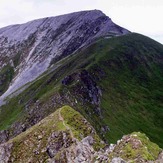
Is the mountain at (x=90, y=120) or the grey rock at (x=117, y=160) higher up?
the grey rock at (x=117, y=160)

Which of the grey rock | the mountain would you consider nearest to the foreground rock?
the mountain

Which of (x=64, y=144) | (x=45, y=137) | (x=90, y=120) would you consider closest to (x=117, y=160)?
(x=64, y=144)

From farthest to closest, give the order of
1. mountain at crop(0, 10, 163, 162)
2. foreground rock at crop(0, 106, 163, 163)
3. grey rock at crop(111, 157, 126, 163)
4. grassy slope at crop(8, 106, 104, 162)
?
grassy slope at crop(8, 106, 104, 162) < mountain at crop(0, 10, 163, 162) < foreground rock at crop(0, 106, 163, 163) < grey rock at crop(111, 157, 126, 163)

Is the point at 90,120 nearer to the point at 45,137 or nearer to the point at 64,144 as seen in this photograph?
the point at 45,137

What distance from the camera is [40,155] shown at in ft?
221

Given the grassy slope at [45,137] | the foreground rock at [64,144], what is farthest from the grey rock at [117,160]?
the grassy slope at [45,137]

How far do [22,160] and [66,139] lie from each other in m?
9.74

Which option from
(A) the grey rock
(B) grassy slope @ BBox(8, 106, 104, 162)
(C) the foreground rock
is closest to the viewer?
(A) the grey rock

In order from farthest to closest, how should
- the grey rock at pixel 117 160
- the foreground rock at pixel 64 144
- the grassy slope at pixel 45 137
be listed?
the grassy slope at pixel 45 137, the foreground rock at pixel 64 144, the grey rock at pixel 117 160

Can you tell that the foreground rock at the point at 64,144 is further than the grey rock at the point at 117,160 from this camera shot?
Yes

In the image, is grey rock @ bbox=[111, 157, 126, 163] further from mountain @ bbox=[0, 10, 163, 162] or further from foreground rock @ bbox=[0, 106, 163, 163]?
foreground rock @ bbox=[0, 106, 163, 163]

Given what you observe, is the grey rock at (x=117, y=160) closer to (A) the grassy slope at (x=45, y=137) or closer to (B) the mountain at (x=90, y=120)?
(B) the mountain at (x=90, y=120)

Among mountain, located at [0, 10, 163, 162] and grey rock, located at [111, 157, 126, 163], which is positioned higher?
grey rock, located at [111, 157, 126, 163]

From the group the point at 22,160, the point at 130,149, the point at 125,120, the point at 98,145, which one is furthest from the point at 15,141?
the point at 125,120
